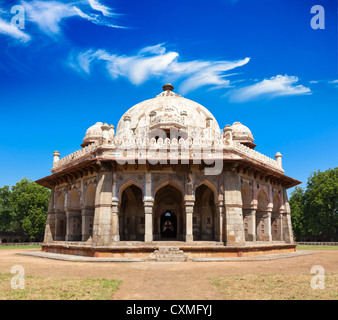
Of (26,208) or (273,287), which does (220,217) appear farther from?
(26,208)

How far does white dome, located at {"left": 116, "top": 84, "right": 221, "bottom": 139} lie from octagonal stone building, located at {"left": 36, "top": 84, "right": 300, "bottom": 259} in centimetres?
9

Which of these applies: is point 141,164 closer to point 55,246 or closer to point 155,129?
point 155,129

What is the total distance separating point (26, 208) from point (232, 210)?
94.0 feet

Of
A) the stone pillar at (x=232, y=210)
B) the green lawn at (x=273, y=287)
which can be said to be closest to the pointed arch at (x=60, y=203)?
the stone pillar at (x=232, y=210)

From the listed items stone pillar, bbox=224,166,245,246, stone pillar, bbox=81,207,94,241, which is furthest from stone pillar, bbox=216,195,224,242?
stone pillar, bbox=81,207,94,241

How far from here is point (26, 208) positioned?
37.0 meters

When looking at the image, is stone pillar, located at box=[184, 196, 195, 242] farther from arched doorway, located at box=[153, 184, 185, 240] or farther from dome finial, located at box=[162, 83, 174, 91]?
dome finial, located at box=[162, 83, 174, 91]

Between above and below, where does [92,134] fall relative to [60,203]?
above

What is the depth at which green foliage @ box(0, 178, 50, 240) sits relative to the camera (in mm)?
35312

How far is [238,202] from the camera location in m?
16.2

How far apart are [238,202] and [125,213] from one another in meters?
7.28

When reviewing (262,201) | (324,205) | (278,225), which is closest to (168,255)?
(262,201)

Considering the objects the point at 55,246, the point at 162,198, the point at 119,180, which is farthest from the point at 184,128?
the point at 55,246

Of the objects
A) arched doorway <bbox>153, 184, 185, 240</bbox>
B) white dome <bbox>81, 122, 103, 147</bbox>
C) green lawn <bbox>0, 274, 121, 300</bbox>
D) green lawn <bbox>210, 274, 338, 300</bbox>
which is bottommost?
green lawn <bbox>210, 274, 338, 300</bbox>
